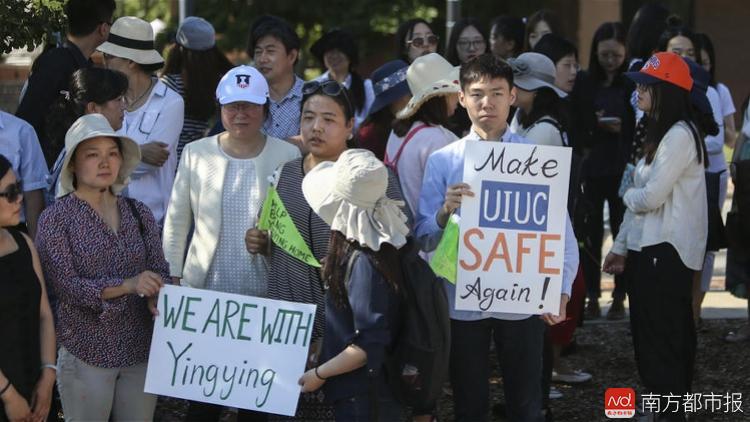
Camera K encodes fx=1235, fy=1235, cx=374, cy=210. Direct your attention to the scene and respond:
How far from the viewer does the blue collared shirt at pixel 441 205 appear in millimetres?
Answer: 5602

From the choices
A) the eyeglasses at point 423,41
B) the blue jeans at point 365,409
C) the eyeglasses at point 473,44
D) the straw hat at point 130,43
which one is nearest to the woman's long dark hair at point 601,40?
the eyeglasses at point 473,44

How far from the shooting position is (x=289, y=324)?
16.8ft

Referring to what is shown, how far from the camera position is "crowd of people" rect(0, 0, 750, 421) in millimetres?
4812

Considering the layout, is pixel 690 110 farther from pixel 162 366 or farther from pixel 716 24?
pixel 716 24

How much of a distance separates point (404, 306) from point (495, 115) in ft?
4.13

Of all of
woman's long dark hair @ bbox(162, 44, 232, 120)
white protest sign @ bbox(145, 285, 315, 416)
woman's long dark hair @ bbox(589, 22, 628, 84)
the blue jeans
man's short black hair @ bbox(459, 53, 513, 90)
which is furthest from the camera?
woman's long dark hair @ bbox(589, 22, 628, 84)

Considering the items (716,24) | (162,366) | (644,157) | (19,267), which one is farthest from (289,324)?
(716,24)

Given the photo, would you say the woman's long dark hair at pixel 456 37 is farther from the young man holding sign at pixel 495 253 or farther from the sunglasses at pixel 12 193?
the sunglasses at pixel 12 193

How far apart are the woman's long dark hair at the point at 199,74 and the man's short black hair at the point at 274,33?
34 cm

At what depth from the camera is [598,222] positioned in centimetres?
955

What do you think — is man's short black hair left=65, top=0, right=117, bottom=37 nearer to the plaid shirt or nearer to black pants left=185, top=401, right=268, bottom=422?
the plaid shirt

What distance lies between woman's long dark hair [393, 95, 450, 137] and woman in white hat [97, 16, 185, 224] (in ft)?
4.03

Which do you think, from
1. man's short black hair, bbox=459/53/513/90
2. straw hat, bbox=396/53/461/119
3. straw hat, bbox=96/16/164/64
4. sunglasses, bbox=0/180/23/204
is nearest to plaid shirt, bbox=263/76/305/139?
straw hat, bbox=96/16/164/64

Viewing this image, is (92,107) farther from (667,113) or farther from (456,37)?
(456,37)
